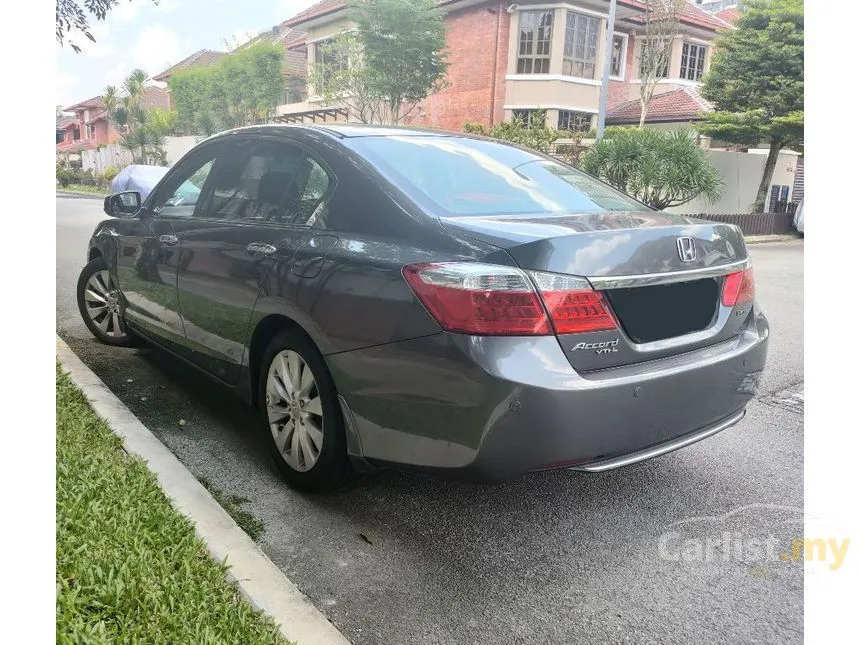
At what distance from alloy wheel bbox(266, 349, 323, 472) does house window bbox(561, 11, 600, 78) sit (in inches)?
993

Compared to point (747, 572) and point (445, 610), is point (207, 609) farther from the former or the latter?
point (747, 572)

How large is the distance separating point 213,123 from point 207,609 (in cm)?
3704

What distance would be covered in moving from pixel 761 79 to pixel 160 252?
22073mm

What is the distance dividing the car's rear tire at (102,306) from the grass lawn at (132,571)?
2.28 m

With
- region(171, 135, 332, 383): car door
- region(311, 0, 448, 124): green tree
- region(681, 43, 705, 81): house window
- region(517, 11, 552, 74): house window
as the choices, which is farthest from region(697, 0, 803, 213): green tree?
region(171, 135, 332, 383): car door

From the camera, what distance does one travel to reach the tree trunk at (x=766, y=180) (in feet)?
74.9

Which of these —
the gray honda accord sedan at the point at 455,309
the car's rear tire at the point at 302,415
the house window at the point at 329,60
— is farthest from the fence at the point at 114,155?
the car's rear tire at the point at 302,415

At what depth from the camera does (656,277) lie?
102 inches

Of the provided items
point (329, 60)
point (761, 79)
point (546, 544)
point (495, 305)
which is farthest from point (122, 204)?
point (329, 60)

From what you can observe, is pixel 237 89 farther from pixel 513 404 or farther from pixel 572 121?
pixel 513 404

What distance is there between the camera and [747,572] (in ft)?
8.94

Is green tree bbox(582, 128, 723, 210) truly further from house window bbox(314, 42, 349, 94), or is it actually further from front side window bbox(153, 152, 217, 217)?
house window bbox(314, 42, 349, 94)

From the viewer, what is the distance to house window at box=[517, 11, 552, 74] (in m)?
25.9
